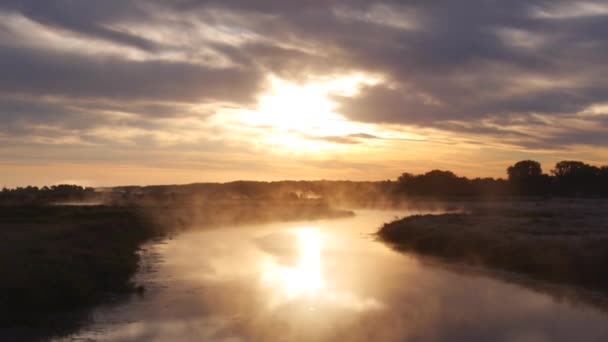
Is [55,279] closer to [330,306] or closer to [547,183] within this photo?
[330,306]

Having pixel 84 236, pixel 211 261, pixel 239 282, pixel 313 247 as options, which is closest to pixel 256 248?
pixel 313 247

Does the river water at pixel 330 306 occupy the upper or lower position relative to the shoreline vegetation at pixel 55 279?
lower

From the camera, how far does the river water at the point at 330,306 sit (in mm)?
20345

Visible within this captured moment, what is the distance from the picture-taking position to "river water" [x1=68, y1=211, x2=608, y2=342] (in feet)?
66.7

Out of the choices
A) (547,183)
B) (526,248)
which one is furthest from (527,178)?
(526,248)

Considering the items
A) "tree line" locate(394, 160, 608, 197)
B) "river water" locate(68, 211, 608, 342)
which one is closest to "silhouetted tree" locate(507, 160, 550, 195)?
"tree line" locate(394, 160, 608, 197)

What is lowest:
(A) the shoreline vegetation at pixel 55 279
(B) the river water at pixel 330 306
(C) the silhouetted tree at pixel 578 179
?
(B) the river water at pixel 330 306

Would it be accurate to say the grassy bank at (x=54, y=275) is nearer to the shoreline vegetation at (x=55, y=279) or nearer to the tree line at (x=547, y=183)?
the shoreline vegetation at (x=55, y=279)

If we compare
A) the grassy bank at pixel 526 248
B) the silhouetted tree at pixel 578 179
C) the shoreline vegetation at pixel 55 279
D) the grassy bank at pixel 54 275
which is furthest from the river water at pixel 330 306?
the silhouetted tree at pixel 578 179

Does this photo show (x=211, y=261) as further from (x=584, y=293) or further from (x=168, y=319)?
(x=584, y=293)

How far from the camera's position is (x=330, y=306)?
25.3 m

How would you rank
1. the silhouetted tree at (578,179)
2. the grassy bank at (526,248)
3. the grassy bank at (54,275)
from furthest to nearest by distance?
the silhouetted tree at (578,179) → the grassy bank at (526,248) → the grassy bank at (54,275)

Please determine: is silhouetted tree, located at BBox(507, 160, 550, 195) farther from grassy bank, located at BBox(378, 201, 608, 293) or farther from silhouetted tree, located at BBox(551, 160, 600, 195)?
grassy bank, located at BBox(378, 201, 608, 293)

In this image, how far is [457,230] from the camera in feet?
167
